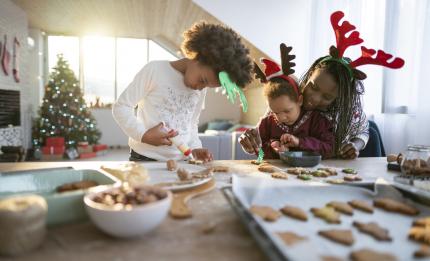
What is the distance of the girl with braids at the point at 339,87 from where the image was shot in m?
1.42

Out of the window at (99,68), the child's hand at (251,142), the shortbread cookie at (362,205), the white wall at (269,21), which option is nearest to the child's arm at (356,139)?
the child's hand at (251,142)

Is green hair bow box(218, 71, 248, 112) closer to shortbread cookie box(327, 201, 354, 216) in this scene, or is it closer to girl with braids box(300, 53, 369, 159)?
girl with braids box(300, 53, 369, 159)

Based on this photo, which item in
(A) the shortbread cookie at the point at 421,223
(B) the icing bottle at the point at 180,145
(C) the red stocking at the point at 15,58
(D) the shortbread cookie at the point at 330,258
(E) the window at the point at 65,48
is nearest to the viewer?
(D) the shortbread cookie at the point at 330,258

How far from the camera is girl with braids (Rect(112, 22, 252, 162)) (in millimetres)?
1346

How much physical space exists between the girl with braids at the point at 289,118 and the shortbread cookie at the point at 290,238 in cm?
88

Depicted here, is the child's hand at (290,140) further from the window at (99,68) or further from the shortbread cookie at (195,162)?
the window at (99,68)

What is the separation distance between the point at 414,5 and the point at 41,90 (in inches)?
278

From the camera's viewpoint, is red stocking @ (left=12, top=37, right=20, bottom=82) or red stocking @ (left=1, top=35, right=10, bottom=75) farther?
red stocking @ (left=12, top=37, right=20, bottom=82)

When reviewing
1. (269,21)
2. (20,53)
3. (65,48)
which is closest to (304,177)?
(269,21)

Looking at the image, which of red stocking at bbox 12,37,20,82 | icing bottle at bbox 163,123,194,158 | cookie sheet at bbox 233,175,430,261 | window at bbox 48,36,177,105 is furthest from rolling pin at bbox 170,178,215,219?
window at bbox 48,36,177,105

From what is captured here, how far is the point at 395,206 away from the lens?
74 cm

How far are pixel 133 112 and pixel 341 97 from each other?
0.96 metres

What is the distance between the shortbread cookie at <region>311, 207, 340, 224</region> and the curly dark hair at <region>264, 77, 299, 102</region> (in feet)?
2.67

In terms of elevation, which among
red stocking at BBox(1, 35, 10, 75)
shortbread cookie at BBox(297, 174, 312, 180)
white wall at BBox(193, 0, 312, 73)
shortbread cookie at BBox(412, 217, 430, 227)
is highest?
white wall at BBox(193, 0, 312, 73)
